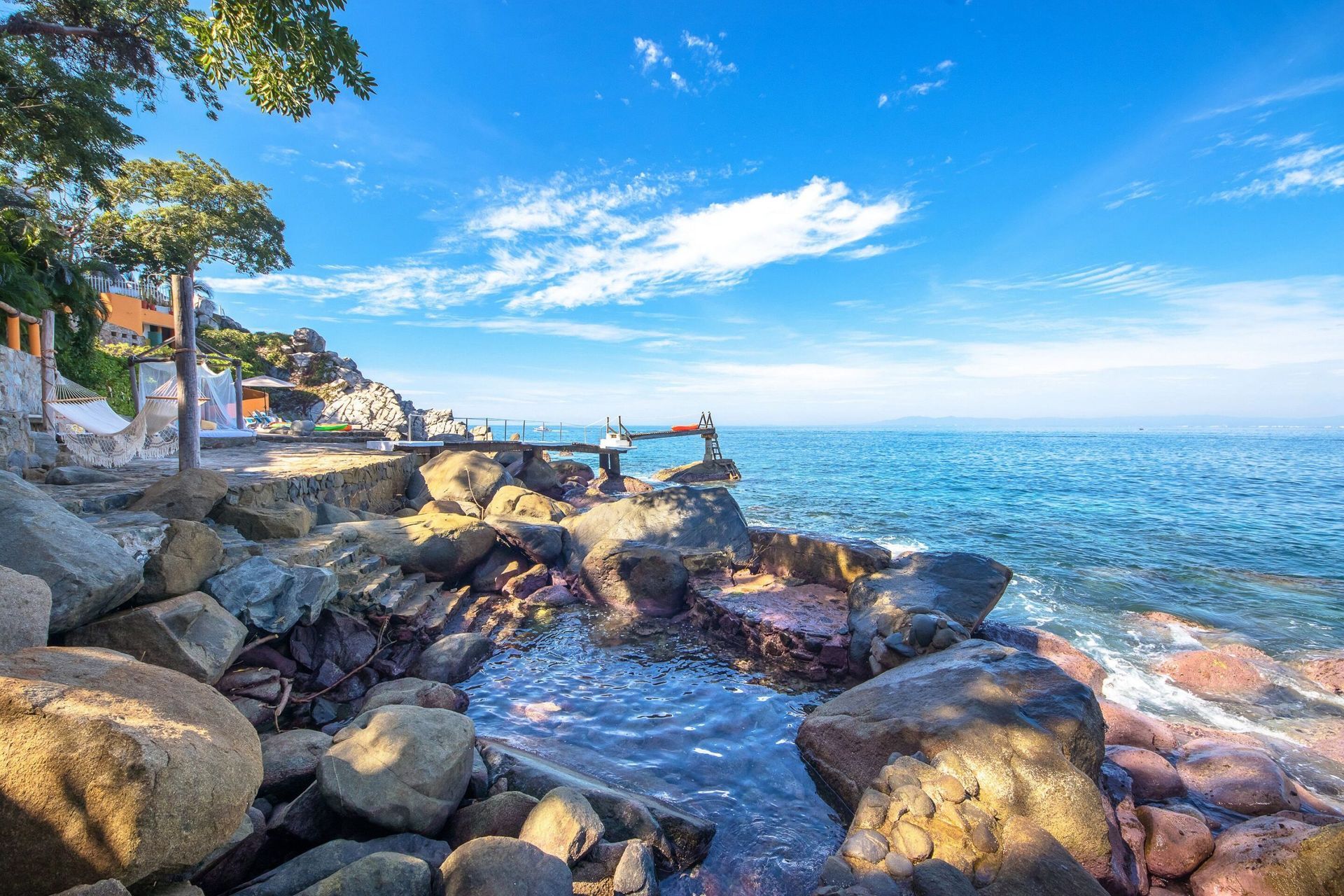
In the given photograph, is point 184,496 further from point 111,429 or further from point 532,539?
point 111,429

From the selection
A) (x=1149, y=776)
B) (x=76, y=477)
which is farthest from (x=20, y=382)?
(x=1149, y=776)

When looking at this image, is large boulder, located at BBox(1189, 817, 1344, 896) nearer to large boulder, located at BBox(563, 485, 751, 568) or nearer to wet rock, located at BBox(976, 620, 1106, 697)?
wet rock, located at BBox(976, 620, 1106, 697)

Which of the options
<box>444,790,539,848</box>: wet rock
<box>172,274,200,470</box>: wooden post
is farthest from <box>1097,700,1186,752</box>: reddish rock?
<box>172,274,200,470</box>: wooden post

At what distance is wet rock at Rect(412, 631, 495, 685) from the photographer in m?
6.67

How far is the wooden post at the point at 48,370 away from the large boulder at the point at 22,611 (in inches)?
402

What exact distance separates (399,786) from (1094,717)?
5.29 m

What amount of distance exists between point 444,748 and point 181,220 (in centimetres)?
3418

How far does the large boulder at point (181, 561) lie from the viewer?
4.91 meters

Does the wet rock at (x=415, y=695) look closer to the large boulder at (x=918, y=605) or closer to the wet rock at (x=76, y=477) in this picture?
the large boulder at (x=918, y=605)

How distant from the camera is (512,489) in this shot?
13.7 m

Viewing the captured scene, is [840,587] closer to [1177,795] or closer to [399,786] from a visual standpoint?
[1177,795]

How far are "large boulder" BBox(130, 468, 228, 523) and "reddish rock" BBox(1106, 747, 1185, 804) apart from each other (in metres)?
9.88

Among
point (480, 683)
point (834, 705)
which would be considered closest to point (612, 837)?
point (834, 705)

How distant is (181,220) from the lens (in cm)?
2661
